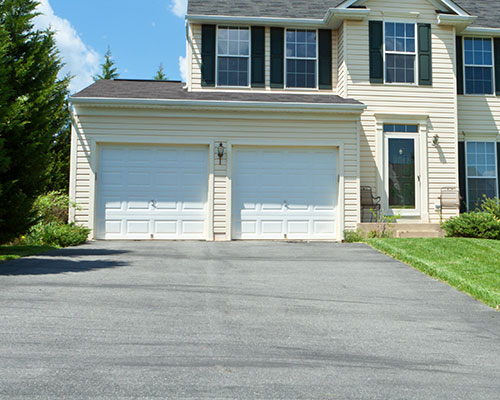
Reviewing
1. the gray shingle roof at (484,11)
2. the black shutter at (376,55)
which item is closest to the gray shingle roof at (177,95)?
the black shutter at (376,55)

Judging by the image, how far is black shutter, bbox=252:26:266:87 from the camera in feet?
46.9

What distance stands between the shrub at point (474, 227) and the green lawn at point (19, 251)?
31.3ft

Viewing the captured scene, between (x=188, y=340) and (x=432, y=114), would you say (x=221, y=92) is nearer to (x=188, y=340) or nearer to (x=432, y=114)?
(x=432, y=114)

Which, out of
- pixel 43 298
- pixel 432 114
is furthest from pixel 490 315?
pixel 432 114

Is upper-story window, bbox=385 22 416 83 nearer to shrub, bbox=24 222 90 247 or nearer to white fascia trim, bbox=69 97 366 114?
white fascia trim, bbox=69 97 366 114

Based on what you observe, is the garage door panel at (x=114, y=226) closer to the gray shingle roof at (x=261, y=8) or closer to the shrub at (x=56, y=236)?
the shrub at (x=56, y=236)

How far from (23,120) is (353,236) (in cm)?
796

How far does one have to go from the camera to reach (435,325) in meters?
5.18

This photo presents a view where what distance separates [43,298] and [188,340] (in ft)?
7.61

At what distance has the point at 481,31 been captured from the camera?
48.3 ft

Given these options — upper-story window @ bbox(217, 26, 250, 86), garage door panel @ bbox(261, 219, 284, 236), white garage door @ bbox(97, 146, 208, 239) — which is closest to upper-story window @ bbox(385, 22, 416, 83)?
upper-story window @ bbox(217, 26, 250, 86)

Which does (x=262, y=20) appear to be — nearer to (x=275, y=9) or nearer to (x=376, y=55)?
→ (x=275, y=9)

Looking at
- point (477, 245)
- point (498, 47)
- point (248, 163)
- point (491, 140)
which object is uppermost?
point (498, 47)

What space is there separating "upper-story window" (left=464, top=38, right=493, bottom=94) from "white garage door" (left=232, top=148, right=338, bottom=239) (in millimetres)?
5597
